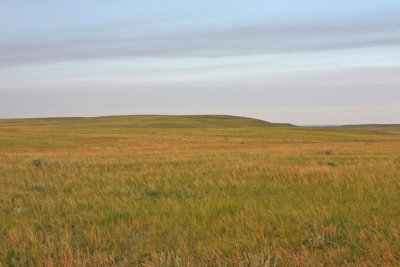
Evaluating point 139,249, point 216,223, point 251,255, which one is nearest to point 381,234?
point 251,255

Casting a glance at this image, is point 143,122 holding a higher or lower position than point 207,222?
higher

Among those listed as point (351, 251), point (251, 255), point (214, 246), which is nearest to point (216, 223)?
point (214, 246)

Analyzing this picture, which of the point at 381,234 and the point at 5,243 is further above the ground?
the point at 381,234

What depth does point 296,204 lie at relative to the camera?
757cm

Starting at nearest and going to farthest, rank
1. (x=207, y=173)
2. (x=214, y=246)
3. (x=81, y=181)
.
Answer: (x=214, y=246) → (x=81, y=181) → (x=207, y=173)

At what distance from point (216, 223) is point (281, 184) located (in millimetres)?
3927

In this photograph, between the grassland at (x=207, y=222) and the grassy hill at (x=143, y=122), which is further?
the grassy hill at (x=143, y=122)

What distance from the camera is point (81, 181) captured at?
11578 millimetres

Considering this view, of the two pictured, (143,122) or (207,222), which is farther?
(143,122)

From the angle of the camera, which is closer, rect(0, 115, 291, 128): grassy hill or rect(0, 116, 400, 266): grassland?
rect(0, 116, 400, 266): grassland

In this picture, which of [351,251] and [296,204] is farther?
[296,204]

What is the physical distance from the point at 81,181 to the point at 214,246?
714cm

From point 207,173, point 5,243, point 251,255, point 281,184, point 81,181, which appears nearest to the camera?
point 251,255

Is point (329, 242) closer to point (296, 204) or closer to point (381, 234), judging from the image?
point (381, 234)
